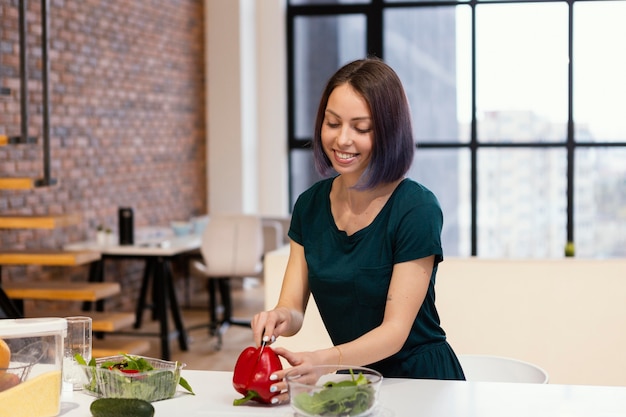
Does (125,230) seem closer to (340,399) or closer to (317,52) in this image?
(317,52)

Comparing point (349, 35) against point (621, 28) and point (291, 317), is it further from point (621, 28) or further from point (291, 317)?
point (291, 317)

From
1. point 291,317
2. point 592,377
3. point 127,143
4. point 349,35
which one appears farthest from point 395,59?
point 291,317

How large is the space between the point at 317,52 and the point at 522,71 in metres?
1.94

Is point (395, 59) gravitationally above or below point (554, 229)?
above

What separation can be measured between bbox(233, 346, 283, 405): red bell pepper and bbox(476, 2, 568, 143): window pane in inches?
289

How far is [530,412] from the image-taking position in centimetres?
173

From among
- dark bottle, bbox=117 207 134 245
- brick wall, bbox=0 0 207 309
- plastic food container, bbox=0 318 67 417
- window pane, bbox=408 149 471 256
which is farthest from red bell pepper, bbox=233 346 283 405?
window pane, bbox=408 149 471 256

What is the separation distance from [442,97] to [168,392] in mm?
7362

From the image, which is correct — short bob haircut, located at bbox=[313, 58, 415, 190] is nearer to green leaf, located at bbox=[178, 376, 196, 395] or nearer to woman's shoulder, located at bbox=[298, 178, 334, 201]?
woman's shoulder, located at bbox=[298, 178, 334, 201]

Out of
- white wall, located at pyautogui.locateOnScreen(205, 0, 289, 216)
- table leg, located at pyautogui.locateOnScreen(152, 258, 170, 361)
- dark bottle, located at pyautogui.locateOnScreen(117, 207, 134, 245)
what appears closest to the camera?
table leg, located at pyautogui.locateOnScreen(152, 258, 170, 361)

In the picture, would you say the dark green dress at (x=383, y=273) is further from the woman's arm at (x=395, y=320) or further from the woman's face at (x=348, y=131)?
the woman's face at (x=348, y=131)

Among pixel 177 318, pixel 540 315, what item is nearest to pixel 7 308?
pixel 177 318

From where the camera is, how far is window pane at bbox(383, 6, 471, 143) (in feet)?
29.1

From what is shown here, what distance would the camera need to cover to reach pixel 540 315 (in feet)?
11.4
